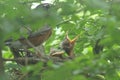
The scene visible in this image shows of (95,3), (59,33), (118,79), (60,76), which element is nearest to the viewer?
(60,76)

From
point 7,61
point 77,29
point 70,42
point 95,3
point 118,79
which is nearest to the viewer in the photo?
point 95,3

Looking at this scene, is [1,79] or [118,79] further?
[118,79]

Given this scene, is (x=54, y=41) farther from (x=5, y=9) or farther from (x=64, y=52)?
(x=5, y=9)

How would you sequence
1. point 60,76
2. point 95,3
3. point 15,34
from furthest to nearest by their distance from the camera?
point 15,34 → point 95,3 → point 60,76

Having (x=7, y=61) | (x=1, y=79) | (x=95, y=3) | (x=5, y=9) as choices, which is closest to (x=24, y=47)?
(x=7, y=61)

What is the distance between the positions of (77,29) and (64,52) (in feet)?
1.52

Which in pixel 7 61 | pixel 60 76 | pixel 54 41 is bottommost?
pixel 54 41

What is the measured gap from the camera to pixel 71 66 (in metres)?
1.46

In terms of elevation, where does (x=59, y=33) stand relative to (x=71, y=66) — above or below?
below

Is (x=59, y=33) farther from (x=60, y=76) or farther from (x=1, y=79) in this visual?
(x=60, y=76)

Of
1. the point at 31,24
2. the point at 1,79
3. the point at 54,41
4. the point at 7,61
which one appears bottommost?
the point at 54,41

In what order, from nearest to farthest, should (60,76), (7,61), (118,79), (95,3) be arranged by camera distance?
(60,76)
(95,3)
(118,79)
(7,61)

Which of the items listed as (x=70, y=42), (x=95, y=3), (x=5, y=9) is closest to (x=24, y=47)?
(x=70, y=42)

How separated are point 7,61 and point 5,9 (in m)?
0.63
